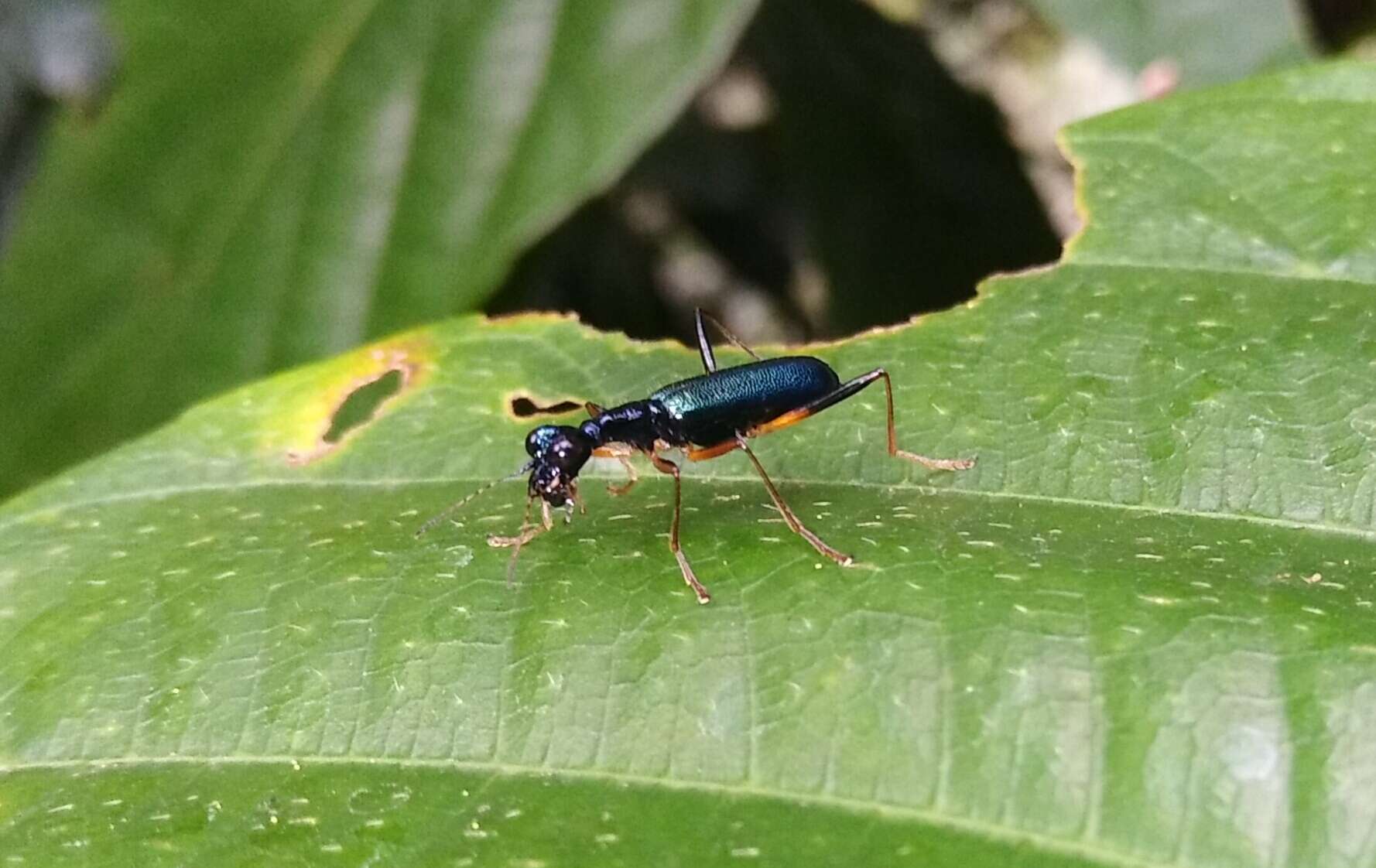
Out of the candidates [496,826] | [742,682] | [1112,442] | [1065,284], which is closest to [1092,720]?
[742,682]

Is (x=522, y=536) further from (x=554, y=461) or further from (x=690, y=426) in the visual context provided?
(x=690, y=426)

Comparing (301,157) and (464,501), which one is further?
(301,157)

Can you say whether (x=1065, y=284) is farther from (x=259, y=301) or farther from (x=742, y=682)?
(x=259, y=301)

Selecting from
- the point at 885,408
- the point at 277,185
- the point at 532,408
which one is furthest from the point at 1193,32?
the point at 277,185

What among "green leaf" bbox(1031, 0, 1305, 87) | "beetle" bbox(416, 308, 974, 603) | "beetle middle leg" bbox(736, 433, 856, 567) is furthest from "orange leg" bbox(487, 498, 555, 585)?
"green leaf" bbox(1031, 0, 1305, 87)

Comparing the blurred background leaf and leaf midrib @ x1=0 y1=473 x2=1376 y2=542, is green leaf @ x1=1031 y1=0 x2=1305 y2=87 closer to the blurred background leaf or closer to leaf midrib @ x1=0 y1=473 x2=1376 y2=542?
the blurred background leaf

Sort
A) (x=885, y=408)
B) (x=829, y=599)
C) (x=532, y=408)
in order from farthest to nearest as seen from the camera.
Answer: (x=532, y=408) → (x=885, y=408) → (x=829, y=599)
